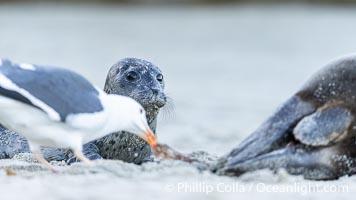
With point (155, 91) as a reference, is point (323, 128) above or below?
below

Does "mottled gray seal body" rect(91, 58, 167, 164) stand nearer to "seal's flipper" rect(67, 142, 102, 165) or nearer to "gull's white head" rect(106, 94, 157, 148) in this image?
"seal's flipper" rect(67, 142, 102, 165)

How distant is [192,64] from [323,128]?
1366 centimetres

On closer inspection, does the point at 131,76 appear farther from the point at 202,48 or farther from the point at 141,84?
the point at 202,48

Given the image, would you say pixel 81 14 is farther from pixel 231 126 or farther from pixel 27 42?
pixel 231 126

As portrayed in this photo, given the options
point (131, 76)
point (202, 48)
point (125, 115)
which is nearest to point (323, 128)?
point (125, 115)

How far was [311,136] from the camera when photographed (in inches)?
194

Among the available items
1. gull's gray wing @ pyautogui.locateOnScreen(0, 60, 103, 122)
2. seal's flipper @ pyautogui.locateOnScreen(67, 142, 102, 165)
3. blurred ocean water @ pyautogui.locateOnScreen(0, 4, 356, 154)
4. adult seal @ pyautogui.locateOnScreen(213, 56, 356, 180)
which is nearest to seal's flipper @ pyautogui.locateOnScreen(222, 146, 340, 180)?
adult seal @ pyautogui.locateOnScreen(213, 56, 356, 180)

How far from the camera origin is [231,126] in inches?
419

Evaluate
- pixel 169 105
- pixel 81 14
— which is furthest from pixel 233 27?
pixel 169 105

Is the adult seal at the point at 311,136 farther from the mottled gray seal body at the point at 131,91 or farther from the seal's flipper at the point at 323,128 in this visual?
the mottled gray seal body at the point at 131,91

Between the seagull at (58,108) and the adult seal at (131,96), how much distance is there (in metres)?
1.19

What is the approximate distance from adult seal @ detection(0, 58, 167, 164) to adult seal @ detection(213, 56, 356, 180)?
95 cm

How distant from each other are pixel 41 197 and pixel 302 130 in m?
1.54

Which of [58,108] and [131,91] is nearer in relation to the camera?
[58,108]
